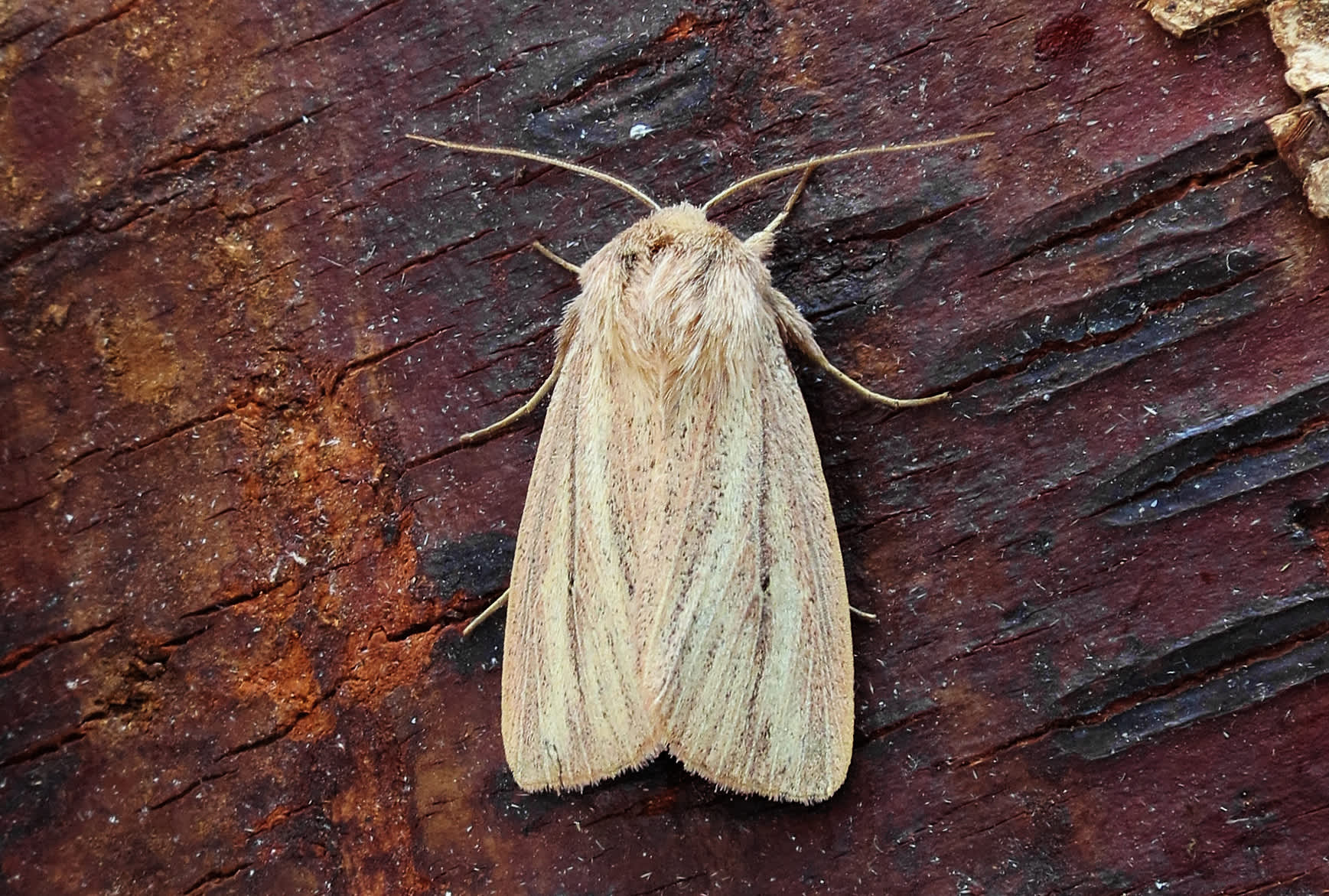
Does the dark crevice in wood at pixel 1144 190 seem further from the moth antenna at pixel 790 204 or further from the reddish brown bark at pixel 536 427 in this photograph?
the moth antenna at pixel 790 204

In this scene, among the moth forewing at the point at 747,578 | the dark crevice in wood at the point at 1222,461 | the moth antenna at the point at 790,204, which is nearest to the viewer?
the dark crevice in wood at the point at 1222,461

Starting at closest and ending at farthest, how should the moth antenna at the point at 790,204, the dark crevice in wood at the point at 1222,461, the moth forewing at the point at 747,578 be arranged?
the dark crevice in wood at the point at 1222,461
the moth forewing at the point at 747,578
the moth antenna at the point at 790,204

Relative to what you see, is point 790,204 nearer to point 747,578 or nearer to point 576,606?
point 747,578

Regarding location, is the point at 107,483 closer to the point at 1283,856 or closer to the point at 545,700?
the point at 545,700

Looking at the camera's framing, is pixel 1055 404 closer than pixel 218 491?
Yes

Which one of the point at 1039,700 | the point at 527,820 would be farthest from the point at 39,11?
the point at 1039,700

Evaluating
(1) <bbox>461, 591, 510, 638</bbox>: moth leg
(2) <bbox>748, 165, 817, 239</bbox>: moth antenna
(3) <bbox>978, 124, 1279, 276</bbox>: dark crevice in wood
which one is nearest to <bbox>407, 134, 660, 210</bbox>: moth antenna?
(2) <bbox>748, 165, 817, 239</bbox>: moth antenna

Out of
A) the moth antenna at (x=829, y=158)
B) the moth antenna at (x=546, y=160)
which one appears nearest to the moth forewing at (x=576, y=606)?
the moth antenna at (x=546, y=160)

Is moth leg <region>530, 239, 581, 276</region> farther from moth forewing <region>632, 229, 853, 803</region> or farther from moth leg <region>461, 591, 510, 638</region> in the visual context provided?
moth leg <region>461, 591, 510, 638</region>
